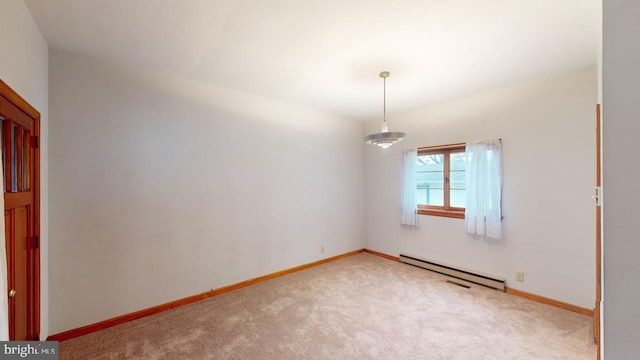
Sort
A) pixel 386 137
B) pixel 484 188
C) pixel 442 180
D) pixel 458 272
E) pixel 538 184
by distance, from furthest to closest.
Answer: pixel 442 180 < pixel 458 272 < pixel 484 188 < pixel 538 184 < pixel 386 137

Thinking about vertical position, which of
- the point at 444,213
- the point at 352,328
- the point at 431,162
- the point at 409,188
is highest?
the point at 431,162

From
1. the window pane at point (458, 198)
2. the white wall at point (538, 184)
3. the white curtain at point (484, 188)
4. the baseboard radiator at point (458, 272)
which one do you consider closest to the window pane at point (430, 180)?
the window pane at point (458, 198)

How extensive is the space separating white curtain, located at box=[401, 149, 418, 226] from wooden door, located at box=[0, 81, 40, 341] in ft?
13.8

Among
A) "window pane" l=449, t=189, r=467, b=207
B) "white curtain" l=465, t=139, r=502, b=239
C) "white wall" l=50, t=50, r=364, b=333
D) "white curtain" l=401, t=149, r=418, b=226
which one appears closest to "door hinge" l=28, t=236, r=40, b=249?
"white wall" l=50, t=50, r=364, b=333

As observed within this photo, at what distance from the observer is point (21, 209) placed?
174cm

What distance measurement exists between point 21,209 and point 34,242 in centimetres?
35

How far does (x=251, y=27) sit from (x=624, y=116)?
2.18 metres

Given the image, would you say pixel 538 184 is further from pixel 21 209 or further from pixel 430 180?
pixel 21 209

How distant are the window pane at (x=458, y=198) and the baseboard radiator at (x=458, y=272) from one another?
2.99 feet

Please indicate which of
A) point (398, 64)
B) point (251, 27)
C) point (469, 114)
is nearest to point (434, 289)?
point (469, 114)

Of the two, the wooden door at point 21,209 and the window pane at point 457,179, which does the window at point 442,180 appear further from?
the wooden door at point 21,209

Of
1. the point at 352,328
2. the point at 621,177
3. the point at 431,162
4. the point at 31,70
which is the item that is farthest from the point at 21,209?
the point at 431,162

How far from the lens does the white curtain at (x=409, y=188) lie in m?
4.14

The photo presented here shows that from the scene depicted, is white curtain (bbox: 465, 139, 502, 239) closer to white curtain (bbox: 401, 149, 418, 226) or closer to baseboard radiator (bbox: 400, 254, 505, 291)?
baseboard radiator (bbox: 400, 254, 505, 291)
